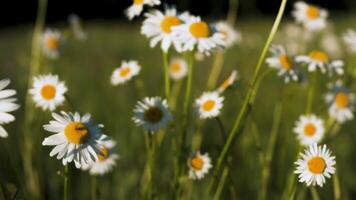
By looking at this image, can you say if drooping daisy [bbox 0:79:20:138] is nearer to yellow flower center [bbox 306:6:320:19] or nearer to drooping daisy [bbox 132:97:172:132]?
drooping daisy [bbox 132:97:172:132]

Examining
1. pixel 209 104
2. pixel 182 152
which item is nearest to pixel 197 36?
pixel 209 104

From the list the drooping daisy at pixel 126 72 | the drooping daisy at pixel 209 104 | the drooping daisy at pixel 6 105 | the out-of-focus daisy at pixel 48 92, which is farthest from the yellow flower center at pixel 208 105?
the drooping daisy at pixel 6 105

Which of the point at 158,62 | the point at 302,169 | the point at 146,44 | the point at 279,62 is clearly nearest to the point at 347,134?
the point at 279,62

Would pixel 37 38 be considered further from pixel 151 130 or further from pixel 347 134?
pixel 347 134

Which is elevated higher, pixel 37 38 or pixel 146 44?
pixel 146 44

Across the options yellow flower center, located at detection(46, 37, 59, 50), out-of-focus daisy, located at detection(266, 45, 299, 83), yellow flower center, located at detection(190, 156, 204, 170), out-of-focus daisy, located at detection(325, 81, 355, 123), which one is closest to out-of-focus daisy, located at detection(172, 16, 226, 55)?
out-of-focus daisy, located at detection(266, 45, 299, 83)
